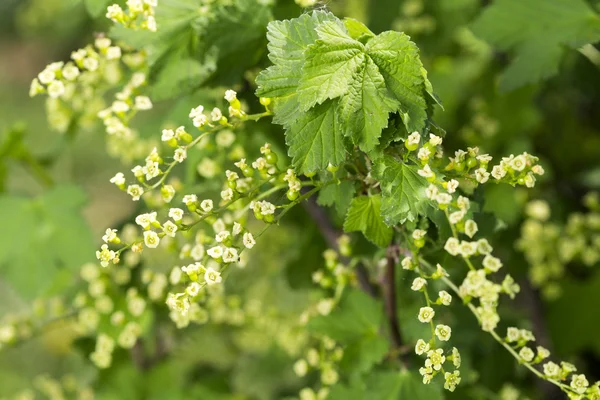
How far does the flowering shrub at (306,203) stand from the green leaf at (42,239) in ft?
0.28

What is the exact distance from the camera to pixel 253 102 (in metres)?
1.42

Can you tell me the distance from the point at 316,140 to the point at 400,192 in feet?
0.47

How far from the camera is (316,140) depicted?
3.20 feet

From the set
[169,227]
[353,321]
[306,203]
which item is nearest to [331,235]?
[306,203]

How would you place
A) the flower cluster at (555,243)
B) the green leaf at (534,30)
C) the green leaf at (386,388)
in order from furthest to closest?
the flower cluster at (555,243) < the green leaf at (534,30) < the green leaf at (386,388)

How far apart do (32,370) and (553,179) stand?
2.42 metres

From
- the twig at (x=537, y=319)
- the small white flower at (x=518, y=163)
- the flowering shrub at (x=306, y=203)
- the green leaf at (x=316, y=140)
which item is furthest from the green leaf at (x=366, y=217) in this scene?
the twig at (x=537, y=319)

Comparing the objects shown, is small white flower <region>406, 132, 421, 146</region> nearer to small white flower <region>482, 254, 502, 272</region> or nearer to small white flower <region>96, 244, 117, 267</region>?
small white flower <region>482, 254, 502, 272</region>

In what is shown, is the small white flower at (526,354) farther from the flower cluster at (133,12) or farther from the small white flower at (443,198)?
the flower cluster at (133,12)

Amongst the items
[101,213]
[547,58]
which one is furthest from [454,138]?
[101,213]

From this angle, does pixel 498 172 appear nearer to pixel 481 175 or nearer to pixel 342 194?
pixel 481 175

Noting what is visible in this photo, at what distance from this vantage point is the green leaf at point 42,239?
1803 millimetres

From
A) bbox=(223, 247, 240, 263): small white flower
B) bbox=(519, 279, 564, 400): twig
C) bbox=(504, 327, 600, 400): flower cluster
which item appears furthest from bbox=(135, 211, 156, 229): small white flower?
bbox=(519, 279, 564, 400): twig

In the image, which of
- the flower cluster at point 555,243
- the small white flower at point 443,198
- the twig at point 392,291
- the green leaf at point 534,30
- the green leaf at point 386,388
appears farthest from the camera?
the flower cluster at point 555,243
